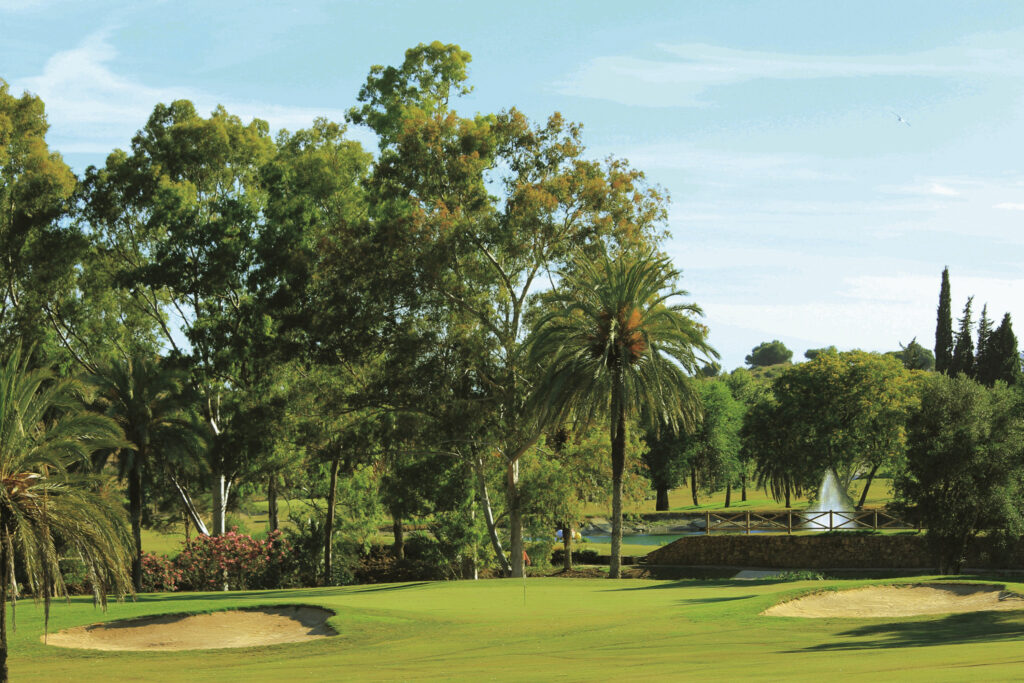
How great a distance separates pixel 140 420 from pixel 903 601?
3010cm

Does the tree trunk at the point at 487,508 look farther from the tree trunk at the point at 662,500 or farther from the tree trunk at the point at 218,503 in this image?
the tree trunk at the point at 662,500

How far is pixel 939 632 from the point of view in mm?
19438

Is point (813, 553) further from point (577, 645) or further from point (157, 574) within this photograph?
point (577, 645)

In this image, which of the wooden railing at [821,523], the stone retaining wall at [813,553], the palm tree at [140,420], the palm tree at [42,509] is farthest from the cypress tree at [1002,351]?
the palm tree at [42,509]

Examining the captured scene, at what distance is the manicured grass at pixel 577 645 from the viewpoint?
14.9 meters

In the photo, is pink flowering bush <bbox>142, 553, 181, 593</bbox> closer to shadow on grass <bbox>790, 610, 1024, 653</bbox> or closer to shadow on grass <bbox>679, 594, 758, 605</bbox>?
shadow on grass <bbox>679, 594, 758, 605</bbox>

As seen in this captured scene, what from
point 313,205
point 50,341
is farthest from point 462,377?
point 50,341

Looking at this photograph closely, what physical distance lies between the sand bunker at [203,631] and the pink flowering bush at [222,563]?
20.5m

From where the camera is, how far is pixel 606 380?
3681 centimetres

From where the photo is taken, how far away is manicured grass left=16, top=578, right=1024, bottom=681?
1488 cm

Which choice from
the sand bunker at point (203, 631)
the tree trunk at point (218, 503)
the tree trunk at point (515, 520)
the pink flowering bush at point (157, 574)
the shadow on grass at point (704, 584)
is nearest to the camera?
the sand bunker at point (203, 631)

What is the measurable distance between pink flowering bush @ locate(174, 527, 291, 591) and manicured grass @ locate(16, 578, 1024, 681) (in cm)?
1571

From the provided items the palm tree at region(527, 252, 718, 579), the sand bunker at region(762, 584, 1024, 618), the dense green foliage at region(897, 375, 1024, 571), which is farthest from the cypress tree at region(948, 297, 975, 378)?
the sand bunker at region(762, 584, 1024, 618)

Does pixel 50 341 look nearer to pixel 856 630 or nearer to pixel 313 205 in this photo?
pixel 313 205
